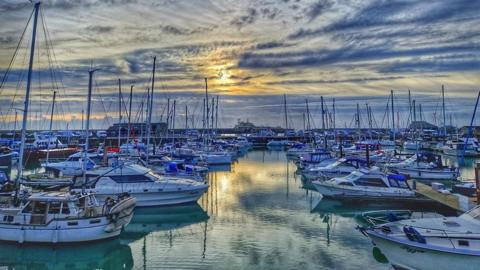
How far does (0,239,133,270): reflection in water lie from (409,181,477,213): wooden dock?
19455 millimetres

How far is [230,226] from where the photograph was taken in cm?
2320

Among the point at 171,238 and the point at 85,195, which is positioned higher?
the point at 85,195

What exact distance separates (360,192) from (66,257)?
67.4ft

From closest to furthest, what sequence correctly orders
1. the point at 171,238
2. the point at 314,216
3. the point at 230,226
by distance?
the point at 171,238, the point at 230,226, the point at 314,216

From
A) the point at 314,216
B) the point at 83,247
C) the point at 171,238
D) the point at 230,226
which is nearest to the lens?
the point at 83,247

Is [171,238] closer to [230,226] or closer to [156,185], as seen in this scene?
[230,226]

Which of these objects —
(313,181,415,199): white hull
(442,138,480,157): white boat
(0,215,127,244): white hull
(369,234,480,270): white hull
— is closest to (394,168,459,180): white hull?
(313,181,415,199): white hull

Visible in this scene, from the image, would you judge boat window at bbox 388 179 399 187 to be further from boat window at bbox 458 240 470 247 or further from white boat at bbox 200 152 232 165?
white boat at bbox 200 152 232 165

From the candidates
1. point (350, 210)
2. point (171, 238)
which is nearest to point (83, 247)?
point (171, 238)

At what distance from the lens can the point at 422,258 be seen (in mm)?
14062

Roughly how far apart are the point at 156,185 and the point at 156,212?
1.97 metres

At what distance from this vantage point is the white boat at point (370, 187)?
27.4 meters

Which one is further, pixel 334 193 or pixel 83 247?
pixel 334 193

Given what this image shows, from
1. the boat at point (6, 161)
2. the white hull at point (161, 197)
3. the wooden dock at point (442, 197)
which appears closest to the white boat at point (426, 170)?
the wooden dock at point (442, 197)
